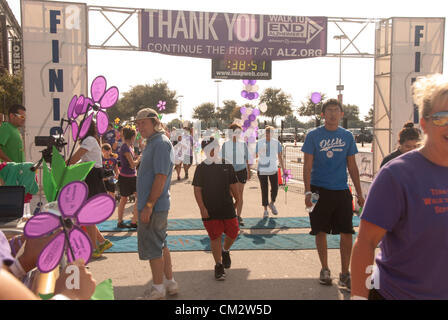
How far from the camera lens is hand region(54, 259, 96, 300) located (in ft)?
4.56

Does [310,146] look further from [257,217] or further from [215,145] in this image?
[257,217]

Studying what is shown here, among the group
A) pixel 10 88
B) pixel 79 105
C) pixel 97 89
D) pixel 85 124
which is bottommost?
pixel 85 124

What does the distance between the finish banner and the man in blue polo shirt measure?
7186 mm

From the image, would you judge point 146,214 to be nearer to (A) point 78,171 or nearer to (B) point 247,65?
(A) point 78,171

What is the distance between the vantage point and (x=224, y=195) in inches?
181

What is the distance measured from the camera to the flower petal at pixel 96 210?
5.30ft

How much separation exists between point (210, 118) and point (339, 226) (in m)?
63.5

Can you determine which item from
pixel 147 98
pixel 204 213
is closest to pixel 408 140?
pixel 204 213

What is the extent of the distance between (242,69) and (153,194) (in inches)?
352

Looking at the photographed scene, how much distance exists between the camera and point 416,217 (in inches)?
62.1

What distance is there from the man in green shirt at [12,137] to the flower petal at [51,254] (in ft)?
14.5

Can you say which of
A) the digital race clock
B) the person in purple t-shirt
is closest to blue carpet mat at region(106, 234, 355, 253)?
the person in purple t-shirt
